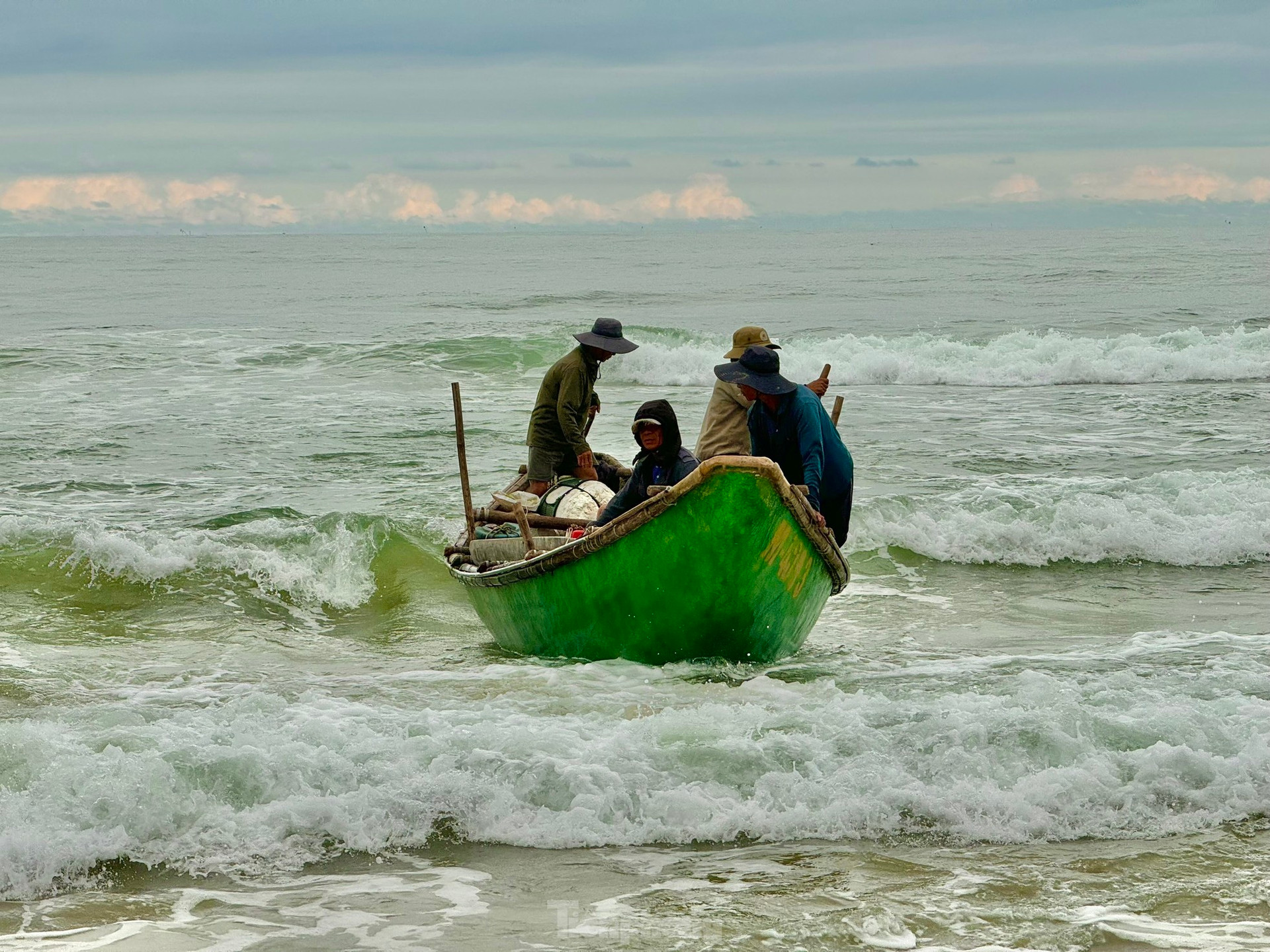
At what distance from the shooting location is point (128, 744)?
6379 mm

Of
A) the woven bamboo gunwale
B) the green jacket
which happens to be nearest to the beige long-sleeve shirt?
the woven bamboo gunwale

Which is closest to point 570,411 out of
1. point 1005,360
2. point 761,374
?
point 761,374

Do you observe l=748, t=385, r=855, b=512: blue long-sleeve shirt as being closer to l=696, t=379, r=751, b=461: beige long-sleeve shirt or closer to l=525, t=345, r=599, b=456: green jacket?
l=696, t=379, r=751, b=461: beige long-sleeve shirt

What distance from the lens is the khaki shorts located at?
9.43m

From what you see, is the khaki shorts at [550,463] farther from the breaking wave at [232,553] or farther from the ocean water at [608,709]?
the breaking wave at [232,553]

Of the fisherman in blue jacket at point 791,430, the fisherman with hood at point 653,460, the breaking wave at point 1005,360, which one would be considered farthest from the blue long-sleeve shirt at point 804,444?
the breaking wave at point 1005,360

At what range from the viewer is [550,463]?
9.43 meters

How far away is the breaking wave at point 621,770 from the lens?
5.67m

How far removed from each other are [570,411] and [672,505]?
2352 mm

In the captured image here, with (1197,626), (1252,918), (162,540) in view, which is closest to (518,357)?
(162,540)

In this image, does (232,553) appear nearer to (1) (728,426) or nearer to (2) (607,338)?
(2) (607,338)

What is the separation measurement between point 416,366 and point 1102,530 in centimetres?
1679

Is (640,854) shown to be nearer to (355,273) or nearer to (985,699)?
(985,699)

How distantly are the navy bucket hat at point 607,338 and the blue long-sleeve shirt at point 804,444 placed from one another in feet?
5.28
